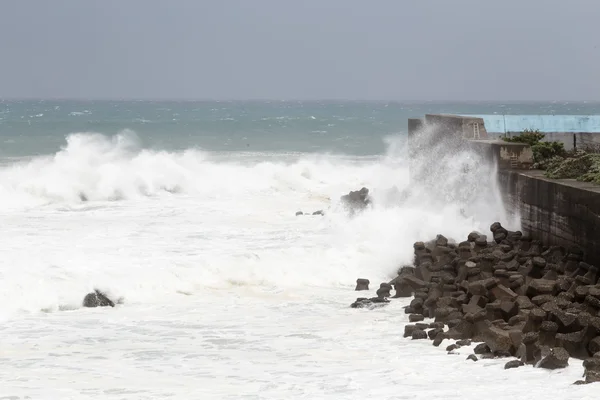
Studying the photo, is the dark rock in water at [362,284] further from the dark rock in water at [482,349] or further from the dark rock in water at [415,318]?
the dark rock in water at [482,349]

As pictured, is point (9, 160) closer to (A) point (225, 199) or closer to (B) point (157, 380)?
(A) point (225, 199)

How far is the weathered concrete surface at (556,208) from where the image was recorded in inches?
458

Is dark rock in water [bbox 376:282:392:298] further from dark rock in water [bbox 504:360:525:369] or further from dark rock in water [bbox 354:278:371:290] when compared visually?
dark rock in water [bbox 504:360:525:369]

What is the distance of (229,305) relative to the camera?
1323 cm

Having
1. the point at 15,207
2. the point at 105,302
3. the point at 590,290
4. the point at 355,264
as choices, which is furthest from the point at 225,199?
the point at 590,290

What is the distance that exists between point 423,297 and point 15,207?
1633cm

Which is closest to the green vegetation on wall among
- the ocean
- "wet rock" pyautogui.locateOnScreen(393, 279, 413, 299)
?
the ocean

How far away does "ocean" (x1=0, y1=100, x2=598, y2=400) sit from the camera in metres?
9.16

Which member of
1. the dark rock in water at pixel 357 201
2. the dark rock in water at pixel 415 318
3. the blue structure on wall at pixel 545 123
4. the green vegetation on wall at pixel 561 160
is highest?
the blue structure on wall at pixel 545 123

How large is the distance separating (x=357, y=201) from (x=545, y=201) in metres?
9.73

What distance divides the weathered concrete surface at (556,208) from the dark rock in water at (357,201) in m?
6.72

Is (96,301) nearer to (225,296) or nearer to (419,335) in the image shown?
(225,296)

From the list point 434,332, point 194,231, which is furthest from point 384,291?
point 194,231

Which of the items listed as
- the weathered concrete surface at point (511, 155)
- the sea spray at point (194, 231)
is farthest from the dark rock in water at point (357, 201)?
the weathered concrete surface at point (511, 155)
